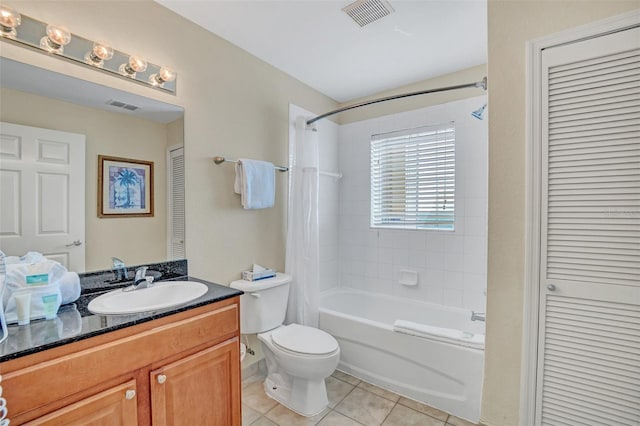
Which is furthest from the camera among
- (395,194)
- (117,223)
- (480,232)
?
(395,194)

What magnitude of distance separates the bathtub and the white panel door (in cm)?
175

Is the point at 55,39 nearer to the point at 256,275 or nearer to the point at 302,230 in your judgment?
the point at 256,275

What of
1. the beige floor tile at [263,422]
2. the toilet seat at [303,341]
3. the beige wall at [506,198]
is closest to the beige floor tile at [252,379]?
the beige floor tile at [263,422]

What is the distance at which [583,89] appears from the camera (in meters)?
1.23

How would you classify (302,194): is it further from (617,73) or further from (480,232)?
(617,73)

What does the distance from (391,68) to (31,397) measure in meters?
2.80

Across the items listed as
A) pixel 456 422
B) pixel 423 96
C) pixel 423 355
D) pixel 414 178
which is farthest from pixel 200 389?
pixel 423 96

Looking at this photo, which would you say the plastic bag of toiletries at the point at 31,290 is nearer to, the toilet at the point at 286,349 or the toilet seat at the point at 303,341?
the toilet at the point at 286,349

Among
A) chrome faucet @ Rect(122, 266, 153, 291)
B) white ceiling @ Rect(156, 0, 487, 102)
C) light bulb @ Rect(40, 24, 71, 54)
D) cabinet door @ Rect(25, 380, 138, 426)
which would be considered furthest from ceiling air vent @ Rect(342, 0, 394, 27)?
cabinet door @ Rect(25, 380, 138, 426)

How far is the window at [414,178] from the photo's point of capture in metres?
2.59

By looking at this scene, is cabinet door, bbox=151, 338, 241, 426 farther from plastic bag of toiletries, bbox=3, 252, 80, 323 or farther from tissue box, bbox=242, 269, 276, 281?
tissue box, bbox=242, 269, 276, 281

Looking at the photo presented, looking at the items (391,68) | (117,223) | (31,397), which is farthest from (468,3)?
(31,397)

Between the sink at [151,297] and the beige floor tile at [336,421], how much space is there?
1087 mm

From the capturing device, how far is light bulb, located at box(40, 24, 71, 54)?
4.29 ft
